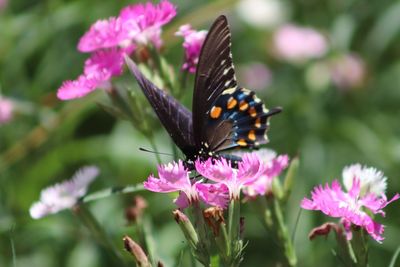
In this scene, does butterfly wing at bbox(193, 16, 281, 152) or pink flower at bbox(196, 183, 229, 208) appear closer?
pink flower at bbox(196, 183, 229, 208)

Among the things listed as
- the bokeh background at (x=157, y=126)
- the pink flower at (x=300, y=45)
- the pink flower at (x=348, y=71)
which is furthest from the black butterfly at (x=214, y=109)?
the pink flower at (x=300, y=45)

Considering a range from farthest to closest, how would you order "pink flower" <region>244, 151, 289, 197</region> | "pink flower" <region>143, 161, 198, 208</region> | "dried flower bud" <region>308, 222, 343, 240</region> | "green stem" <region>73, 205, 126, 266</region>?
"green stem" <region>73, 205, 126, 266</region> → "pink flower" <region>244, 151, 289, 197</region> → "dried flower bud" <region>308, 222, 343, 240</region> → "pink flower" <region>143, 161, 198, 208</region>

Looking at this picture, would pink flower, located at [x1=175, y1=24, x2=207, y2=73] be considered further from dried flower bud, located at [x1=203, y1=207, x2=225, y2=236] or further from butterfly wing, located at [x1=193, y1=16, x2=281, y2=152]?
dried flower bud, located at [x1=203, y1=207, x2=225, y2=236]

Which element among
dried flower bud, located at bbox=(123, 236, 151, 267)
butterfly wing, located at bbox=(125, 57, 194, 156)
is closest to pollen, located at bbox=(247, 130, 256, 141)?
butterfly wing, located at bbox=(125, 57, 194, 156)

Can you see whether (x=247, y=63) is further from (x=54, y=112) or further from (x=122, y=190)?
(x=122, y=190)

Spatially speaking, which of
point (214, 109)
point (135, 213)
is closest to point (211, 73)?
point (214, 109)

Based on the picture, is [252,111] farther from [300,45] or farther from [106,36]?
[300,45]

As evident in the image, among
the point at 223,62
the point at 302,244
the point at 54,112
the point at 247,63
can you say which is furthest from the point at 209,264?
the point at 247,63
